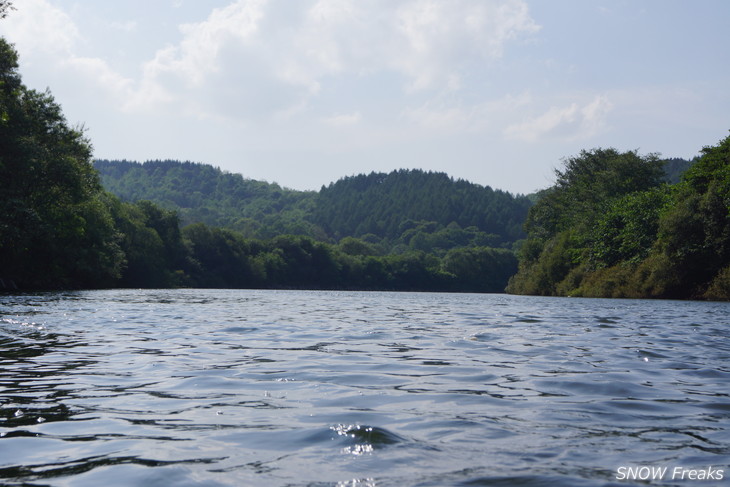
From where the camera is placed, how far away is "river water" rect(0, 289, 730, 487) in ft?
17.5

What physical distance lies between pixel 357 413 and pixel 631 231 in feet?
225

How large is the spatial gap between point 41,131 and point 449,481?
53.7m

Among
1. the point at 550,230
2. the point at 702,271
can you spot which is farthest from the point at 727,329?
the point at 550,230

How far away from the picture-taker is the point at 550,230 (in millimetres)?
105125

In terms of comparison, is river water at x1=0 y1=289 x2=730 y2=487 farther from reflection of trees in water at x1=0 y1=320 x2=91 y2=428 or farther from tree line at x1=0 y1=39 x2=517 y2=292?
tree line at x1=0 y1=39 x2=517 y2=292

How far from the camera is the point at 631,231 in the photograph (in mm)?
70125

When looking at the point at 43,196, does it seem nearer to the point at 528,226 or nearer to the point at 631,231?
the point at 631,231

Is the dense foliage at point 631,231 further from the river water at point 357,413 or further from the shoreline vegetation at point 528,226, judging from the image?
the river water at point 357,413

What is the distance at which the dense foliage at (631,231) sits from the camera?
2202 inches

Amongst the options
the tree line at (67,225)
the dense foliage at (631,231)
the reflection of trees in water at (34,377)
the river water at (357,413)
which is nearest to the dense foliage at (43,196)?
the tree line at (67,225)

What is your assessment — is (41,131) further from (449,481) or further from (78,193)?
(449,481)

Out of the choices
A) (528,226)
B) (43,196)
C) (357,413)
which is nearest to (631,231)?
(528,226)

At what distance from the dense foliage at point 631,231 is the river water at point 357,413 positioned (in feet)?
149

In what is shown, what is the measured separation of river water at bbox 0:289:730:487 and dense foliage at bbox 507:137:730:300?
1792 inches
